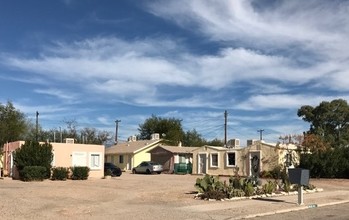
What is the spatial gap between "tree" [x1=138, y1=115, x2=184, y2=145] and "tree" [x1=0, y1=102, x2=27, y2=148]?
1184 inches

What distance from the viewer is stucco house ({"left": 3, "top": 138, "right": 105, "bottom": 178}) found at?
39.5 m

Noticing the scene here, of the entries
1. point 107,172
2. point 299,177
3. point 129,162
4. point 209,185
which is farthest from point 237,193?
point 129,162

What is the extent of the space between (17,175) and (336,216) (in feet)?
92.3

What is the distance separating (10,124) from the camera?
185 feet

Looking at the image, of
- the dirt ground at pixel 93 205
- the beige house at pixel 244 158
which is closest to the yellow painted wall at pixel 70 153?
the beige house at pixel 244 158

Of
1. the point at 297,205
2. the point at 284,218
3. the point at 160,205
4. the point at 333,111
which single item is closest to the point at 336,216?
the point at 284,218

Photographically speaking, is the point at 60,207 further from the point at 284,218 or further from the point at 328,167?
the point at 328,167

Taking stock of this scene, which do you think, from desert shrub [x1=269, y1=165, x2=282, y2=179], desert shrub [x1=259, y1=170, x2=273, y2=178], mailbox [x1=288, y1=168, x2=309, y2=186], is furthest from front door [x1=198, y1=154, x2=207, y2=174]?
mailbox [x1=288, y1=168, x2=309, y2=186]

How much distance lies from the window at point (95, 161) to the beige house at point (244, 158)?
1148cm

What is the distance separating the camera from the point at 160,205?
17.8 m

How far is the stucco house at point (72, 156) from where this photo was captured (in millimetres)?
39469

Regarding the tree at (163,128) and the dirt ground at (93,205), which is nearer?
the dirt ground at (93,205)

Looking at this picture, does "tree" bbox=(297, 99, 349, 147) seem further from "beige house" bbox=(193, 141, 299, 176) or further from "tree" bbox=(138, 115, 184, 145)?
"beige house" bbox=(193, 141, 299, 176)

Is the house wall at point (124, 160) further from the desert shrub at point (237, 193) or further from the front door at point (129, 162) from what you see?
the desert shrub at point (237, 193)
